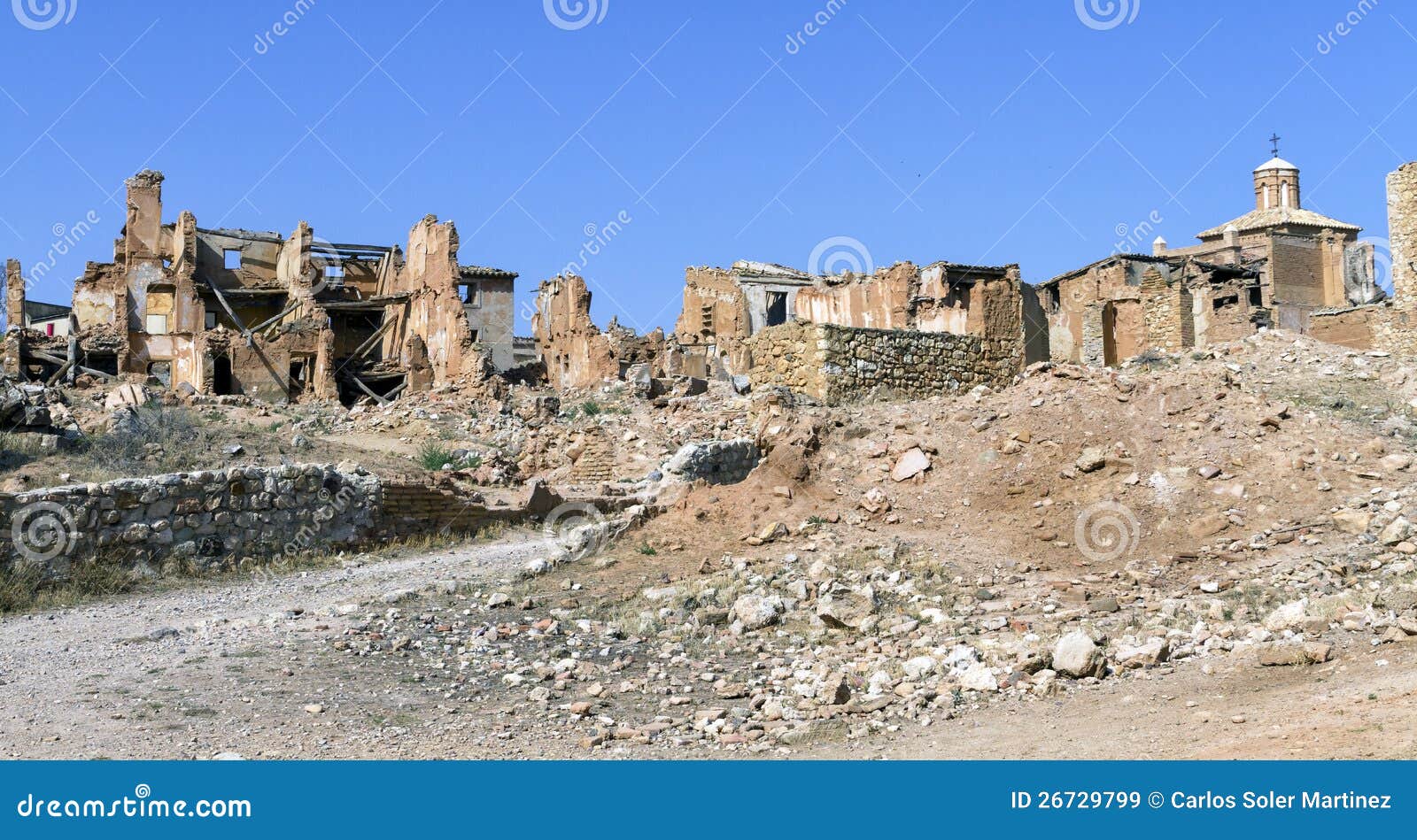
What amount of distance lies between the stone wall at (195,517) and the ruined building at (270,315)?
810 inches

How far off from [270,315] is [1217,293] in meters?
28.5

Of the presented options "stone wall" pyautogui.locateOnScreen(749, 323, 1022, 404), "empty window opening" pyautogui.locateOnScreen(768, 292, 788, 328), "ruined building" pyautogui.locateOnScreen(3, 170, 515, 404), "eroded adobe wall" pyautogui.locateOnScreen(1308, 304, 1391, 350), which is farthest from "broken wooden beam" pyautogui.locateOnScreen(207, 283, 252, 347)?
"eroded adobe wall" pyautogui.locateOnScreen(1308, 304, 1391, 350)

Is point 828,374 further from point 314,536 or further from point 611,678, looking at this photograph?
point 611,678

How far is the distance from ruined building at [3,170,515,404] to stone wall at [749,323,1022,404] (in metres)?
17.0

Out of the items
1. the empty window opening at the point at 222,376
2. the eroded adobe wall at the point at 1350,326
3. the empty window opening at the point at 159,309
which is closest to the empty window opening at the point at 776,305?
the empty window opening at the point at 222,376

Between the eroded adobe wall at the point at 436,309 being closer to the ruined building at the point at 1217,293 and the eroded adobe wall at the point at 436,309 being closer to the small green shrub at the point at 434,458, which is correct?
the small green shrub at the point at 434,458

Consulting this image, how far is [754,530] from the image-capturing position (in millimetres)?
11969

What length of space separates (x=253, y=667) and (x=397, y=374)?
103ft

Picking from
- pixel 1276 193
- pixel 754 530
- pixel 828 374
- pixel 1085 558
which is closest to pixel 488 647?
pixel 754 530

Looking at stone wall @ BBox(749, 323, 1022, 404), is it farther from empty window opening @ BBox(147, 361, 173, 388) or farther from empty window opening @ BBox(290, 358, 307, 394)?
empty window opening @ BBox(147, 361, 173, 388)

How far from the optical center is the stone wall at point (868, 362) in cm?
1662

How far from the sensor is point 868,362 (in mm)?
17000

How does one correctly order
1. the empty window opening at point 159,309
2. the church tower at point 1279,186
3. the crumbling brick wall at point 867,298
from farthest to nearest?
the church tower at point 1279,186 → the empty window opening at point 159,309 → the crumbling brick wall at point 867,298

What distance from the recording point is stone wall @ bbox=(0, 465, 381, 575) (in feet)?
34.6
